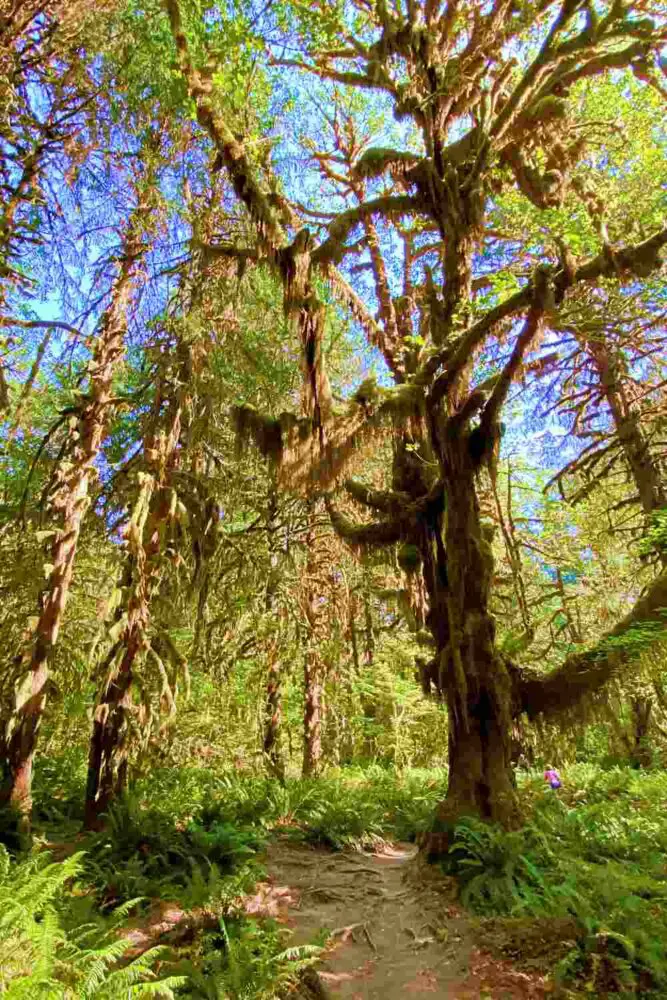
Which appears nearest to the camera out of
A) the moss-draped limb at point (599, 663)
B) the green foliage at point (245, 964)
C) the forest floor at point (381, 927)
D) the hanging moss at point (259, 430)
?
the green foliage at point (245, 964)

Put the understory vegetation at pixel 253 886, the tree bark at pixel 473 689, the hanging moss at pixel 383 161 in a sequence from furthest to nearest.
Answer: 1. the hanging moss at pixel 383 161
2. the tree bark at pixel 473 689
3. the understory vegetation at pixel 253 886

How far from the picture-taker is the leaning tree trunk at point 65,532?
18.1 ft

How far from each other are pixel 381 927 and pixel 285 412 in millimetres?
4921

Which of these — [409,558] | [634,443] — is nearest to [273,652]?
[409,558]

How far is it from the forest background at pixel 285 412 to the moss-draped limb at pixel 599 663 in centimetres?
3

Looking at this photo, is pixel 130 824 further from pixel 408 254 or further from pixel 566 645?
pixel 408 254

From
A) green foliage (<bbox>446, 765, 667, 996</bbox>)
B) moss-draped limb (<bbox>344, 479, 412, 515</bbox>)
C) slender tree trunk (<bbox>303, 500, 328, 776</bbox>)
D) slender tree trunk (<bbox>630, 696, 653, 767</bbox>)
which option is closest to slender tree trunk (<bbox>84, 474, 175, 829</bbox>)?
moss-draped limb (<bbox>344, 479, 412, 515</bbox>)

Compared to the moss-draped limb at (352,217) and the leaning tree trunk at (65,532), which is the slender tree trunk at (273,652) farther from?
the moss-draped limb at (352,217)

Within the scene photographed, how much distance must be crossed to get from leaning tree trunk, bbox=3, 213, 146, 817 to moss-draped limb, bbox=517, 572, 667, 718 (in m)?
5.01

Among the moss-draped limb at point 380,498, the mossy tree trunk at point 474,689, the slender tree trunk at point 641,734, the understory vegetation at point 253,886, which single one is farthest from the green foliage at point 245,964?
the slender tree trunk at point 641,734

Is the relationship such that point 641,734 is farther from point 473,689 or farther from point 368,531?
point 368,531

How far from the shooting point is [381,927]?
4777 millimetres

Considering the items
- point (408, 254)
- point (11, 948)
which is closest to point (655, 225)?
point (408, 254)

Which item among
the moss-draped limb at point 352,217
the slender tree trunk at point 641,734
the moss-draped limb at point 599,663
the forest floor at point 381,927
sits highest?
the moss-draped limb at point 352,217
